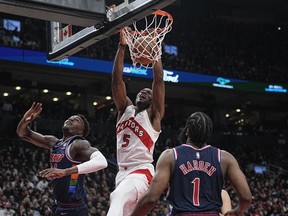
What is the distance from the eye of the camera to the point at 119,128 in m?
5.96

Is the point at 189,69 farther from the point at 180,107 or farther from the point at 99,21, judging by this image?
the point at 99,21

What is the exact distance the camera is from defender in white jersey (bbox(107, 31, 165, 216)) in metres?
5.69

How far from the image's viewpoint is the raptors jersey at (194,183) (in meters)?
4.13

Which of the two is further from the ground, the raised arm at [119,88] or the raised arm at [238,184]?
the raised arm at [119,88]

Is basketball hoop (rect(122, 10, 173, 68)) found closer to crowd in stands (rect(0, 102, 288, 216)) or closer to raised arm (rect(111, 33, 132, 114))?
raised arm (rect(111, 33, 132, 114))

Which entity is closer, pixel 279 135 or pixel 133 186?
pixel 133 186

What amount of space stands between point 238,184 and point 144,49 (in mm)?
2408

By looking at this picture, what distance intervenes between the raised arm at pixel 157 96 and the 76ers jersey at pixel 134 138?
0.24 feet

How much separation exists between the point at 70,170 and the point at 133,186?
635 millimetres

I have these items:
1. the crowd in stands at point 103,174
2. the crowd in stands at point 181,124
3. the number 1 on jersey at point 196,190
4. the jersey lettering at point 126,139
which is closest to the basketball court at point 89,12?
the jersey lettering at point 126,139

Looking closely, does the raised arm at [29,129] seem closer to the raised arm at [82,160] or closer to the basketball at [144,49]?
the raised arm at [82,160]

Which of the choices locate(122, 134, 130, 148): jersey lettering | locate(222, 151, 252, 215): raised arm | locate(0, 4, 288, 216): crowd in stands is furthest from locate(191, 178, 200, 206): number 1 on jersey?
locate(0, 4, 288, 216): crowd in stands

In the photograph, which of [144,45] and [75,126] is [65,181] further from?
[144,45]

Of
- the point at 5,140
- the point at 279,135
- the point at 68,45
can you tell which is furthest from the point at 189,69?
the point at 68,45
